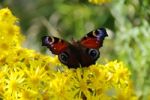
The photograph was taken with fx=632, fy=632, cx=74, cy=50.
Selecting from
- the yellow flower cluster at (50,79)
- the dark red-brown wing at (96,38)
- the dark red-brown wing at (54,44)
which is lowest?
the yellow flower cluster at (50,79)

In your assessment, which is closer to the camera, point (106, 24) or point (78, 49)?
point (78, 49)

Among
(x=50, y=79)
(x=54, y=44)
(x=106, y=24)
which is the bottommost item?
(x=50, y=79)

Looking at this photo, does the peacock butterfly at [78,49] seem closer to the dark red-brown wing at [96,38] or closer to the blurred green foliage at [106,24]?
the dark red-brown wing at [96,38]

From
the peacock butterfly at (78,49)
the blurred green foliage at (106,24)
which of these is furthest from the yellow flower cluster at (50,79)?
the blurred green foliage at (106,24)

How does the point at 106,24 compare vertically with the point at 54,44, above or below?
above

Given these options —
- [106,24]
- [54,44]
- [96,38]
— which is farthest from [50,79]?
[106,24]

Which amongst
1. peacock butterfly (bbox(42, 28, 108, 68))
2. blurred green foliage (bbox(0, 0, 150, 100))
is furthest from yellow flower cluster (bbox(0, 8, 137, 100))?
blurred green foliage (bbox(0, 0, 150, 100))

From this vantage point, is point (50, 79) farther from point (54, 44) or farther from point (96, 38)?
point (96, 38)
